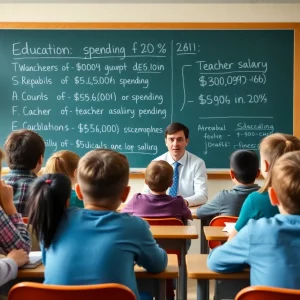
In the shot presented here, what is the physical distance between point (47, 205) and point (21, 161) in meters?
1.08

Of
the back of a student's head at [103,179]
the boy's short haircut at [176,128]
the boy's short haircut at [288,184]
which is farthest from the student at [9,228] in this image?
the boy's short haircut at [176,128]

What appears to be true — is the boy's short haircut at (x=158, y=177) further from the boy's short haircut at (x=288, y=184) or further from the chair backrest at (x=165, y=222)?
the boy's short haircut at (x=288, y=184)

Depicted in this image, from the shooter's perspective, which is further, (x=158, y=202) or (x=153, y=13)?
(x=153, y=13)

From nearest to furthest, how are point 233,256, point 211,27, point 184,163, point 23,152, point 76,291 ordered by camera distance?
1. point 76,291
2. point 233,256
3. point 23,152
4. point 184,163
5. point 211,27

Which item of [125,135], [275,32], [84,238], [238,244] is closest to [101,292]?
[84,238]

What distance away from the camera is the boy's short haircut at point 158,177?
3430 millimetres

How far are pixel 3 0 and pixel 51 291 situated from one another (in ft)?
14.7

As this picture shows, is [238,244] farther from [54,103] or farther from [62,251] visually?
[54,103]

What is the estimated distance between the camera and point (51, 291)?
1.62 meters

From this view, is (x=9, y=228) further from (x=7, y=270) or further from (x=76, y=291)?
(x=76, y=291)

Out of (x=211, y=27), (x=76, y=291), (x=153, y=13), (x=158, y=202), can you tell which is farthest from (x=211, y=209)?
(x=153, y=13)

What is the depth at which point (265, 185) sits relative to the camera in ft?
8.09

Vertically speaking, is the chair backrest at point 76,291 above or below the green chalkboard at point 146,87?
below

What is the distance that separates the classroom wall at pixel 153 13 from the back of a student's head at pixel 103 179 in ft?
11.3
